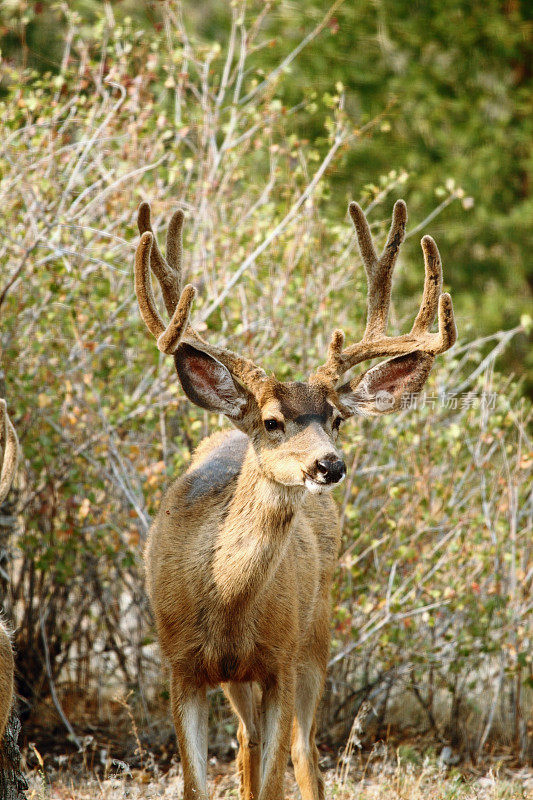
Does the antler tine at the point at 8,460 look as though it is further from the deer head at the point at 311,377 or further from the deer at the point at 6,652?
the deer head at the point at 311,377

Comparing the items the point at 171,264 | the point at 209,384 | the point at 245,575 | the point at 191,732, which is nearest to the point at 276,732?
the point at 191,732

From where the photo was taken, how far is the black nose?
511cm

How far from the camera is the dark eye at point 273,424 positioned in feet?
18.4

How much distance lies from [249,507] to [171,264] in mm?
1302

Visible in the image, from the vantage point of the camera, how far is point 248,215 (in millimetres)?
8203

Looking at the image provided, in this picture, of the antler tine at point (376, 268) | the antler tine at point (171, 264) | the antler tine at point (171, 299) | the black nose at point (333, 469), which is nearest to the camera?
the black nose at point (333, 469)

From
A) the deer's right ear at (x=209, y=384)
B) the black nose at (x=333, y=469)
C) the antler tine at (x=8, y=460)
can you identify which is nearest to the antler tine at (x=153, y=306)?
the deer's right ear at (x=209, y=384)

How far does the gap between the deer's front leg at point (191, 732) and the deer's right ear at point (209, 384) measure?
1238mm

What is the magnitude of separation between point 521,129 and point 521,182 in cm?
98

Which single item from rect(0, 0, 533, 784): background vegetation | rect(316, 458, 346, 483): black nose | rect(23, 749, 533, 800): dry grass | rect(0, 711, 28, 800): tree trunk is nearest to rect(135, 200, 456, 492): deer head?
rect(316, 458, 346, 483): black nose

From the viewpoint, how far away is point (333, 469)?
5113mm

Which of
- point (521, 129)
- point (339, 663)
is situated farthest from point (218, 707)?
point (521, 129)

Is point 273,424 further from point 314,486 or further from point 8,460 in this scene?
point 8,460

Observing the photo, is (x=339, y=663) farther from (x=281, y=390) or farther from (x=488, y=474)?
(x=281, y=390)
